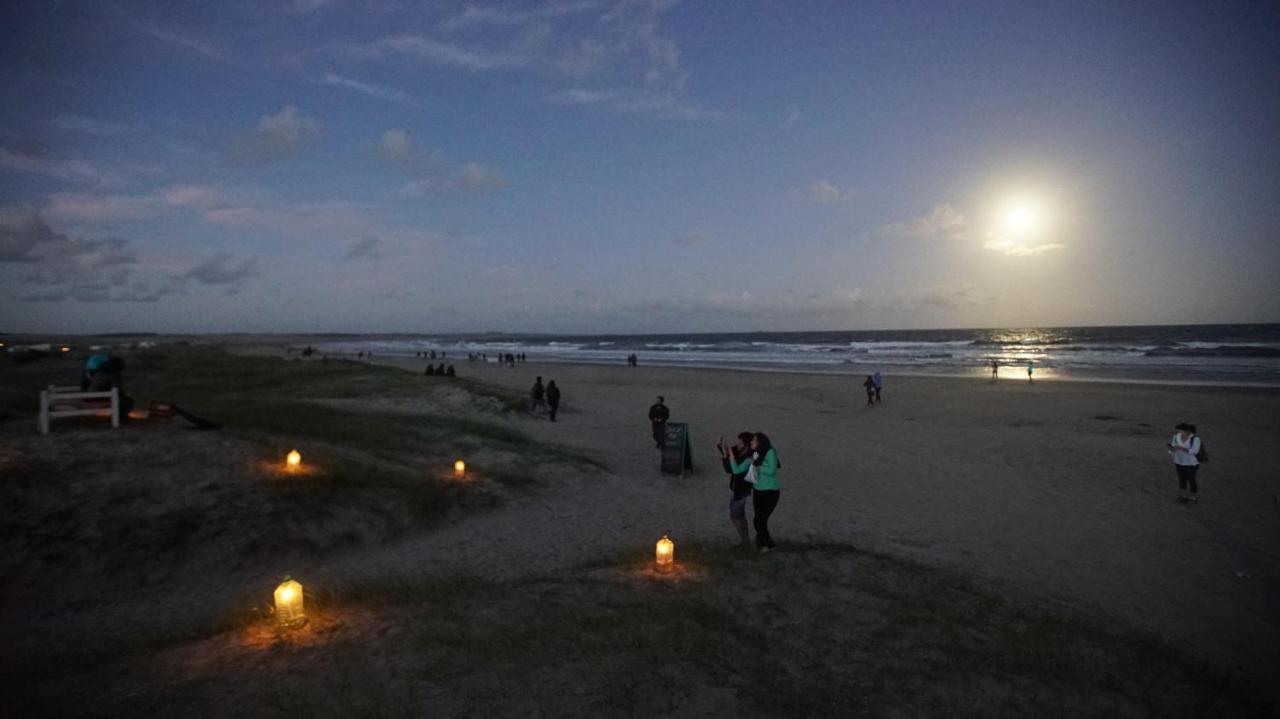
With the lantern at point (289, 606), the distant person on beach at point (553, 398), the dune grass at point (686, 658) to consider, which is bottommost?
the dune grass at point (686, 658)

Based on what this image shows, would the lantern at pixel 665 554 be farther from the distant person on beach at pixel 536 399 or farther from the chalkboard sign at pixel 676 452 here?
the distant person on beach at pixel 536 399

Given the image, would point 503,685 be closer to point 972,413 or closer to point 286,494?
point 286,494

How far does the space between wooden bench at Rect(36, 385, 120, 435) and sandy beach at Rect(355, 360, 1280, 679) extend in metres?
7.23

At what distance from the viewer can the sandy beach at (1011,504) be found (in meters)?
9.09

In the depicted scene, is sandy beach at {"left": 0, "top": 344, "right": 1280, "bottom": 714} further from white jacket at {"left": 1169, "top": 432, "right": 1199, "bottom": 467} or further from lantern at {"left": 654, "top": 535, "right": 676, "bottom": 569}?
white jacket at {"left": 1169, "top": 432, "right": 1199, "bottom": 467}

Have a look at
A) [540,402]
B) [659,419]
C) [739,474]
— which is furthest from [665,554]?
[540,402]

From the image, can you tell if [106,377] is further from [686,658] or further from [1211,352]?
[1211,352]

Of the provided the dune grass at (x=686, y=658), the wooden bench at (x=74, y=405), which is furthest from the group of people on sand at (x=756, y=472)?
the wooden bench at (x=74, y=405)

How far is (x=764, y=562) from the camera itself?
881 cm

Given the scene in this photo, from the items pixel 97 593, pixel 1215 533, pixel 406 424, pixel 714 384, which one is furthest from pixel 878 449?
pixel 714 384

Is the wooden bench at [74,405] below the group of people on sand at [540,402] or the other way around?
the other way around

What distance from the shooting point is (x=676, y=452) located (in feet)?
52.9

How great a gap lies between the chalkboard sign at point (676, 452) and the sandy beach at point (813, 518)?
1.14 ft

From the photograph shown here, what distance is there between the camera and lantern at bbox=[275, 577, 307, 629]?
6.57 meters
